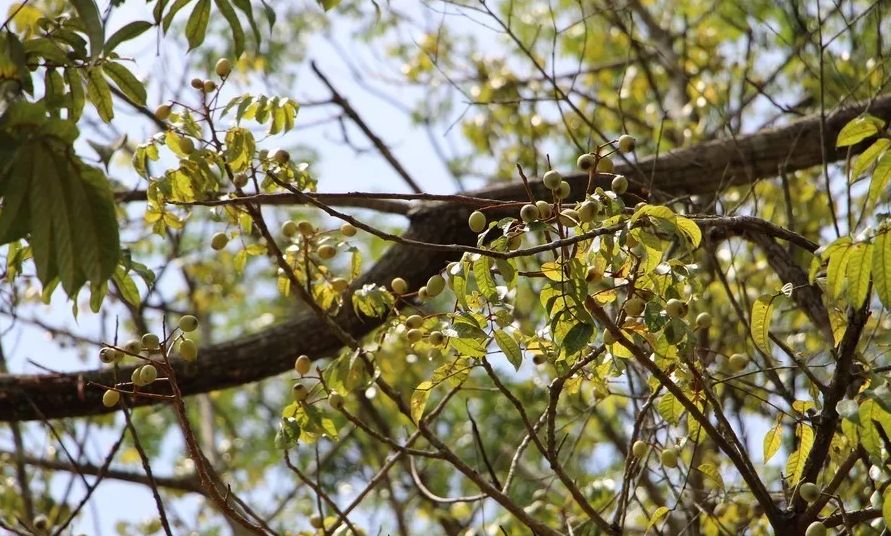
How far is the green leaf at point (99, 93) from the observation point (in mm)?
1554

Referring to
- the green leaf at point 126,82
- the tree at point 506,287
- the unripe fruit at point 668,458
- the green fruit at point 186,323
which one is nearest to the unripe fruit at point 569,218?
the tree at point 506,287

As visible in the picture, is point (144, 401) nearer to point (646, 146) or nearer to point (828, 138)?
point (828, 138)

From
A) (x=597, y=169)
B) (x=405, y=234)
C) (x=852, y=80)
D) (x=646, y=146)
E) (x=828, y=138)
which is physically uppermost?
(x=646, y=146)

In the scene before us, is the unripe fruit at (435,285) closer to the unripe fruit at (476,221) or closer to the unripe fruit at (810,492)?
the unripe fruit at (476,221)

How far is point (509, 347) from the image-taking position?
54.1 inches

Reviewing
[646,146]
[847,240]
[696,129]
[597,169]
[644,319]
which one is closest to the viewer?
[847,240]

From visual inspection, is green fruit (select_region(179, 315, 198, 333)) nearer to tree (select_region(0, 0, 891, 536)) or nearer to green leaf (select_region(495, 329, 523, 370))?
tree (select_region(0, 0, 891, 536))

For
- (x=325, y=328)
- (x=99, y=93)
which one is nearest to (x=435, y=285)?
(x=99, y=93)

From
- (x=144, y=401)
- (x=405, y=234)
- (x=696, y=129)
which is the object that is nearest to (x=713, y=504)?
(x=405, y=234)

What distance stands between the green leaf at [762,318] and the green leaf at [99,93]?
3.43 feet

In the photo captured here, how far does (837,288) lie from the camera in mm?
1187

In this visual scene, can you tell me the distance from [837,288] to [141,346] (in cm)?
100

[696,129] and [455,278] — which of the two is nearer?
[455,278]

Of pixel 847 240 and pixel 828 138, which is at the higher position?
pixel 828 138
